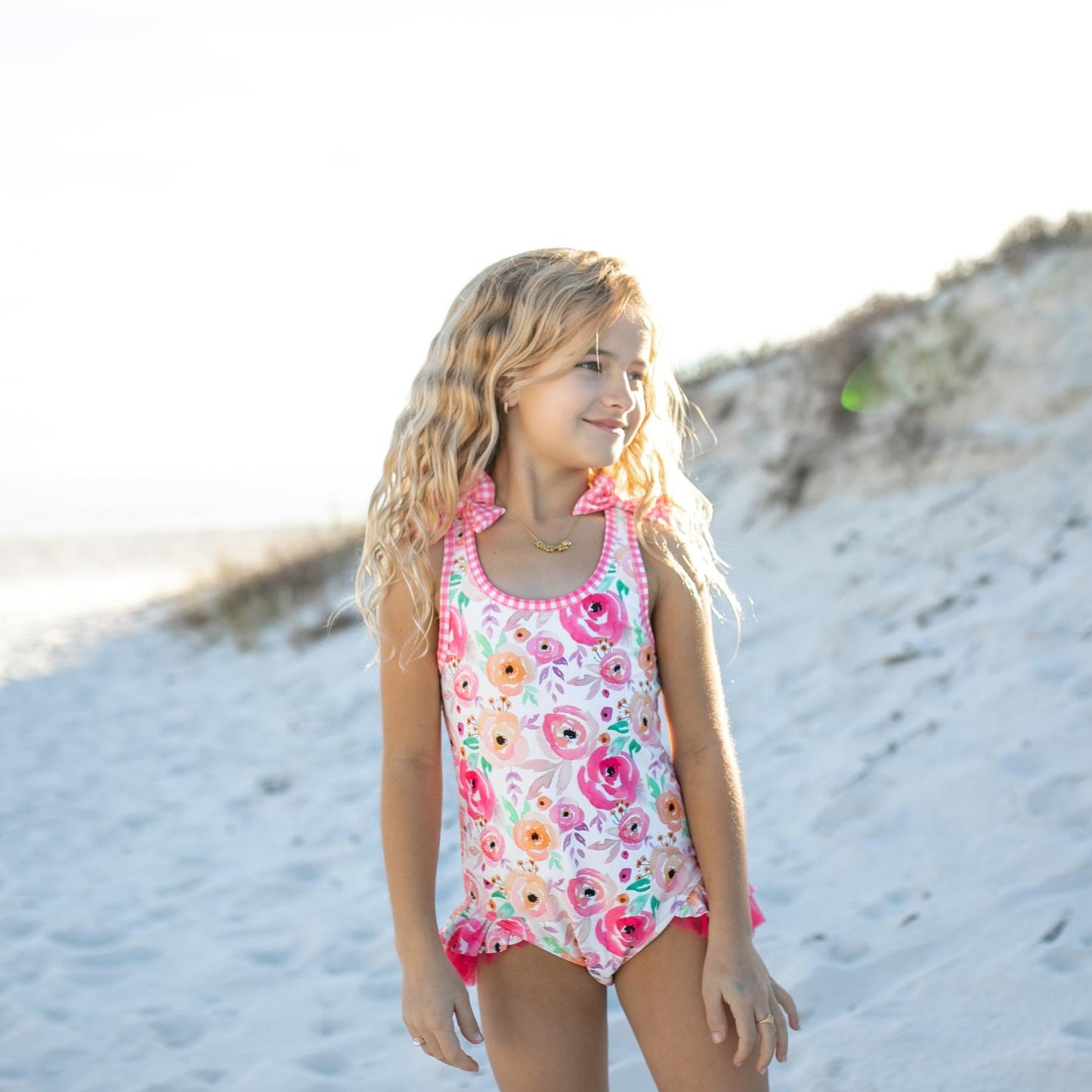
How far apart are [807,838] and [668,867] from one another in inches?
99.2

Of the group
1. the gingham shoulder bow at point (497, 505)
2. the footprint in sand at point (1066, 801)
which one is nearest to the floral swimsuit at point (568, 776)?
the gingham shoulder bow at point (497, 505)

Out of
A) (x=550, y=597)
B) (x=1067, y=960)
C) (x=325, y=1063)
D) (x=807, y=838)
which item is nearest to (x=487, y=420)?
(x=550, y=597)

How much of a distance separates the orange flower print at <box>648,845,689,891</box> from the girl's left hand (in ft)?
0.36

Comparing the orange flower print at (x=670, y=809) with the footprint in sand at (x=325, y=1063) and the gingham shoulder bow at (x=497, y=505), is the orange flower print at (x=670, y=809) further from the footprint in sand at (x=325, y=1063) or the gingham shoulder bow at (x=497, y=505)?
the footprint in sand at (x=325, y=1063)

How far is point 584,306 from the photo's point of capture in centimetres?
172

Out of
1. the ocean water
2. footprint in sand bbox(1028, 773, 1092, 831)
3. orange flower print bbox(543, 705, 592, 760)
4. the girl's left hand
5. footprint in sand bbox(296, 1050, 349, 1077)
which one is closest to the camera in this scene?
the girl's left hand

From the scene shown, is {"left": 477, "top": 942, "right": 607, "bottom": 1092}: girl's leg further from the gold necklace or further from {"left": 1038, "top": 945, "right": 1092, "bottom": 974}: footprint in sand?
{"left": 1038, "top": 945, "right": 1092, "bottom": 974}: footprint in sand

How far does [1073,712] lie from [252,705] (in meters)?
6.11

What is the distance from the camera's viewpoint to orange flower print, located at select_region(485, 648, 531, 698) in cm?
169

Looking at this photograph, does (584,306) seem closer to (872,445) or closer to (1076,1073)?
(1076,1073)

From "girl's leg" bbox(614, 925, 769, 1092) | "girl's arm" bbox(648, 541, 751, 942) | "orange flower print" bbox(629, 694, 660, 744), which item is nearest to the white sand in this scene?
"girl's leg" bbox(614, 925, 769, 1092)

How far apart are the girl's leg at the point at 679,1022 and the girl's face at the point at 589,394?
0.73 meters

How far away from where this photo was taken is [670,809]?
1.71 m

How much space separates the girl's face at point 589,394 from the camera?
174 cm
